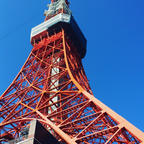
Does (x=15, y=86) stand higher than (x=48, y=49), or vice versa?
(x=48, y=49)

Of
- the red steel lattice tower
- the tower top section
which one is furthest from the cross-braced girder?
A: the tower top section

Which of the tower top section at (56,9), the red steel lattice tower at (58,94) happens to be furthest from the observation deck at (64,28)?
the tower top section at (56,9)

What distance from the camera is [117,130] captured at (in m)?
8.24

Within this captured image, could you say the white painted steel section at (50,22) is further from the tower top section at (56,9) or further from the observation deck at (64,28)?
the tower top section at (56,9)

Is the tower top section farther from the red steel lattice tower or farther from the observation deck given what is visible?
the observation deck

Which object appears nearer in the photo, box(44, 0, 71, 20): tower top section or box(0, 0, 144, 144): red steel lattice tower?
box(0, 0, 144, 144): red steel lattice tower

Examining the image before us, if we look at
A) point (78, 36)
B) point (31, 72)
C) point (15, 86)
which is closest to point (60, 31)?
point (78, 36)

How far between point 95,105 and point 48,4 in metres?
19.9

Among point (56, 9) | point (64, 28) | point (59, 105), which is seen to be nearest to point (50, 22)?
point (64, 28)

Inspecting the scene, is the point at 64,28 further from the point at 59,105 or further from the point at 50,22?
the point at 59,105

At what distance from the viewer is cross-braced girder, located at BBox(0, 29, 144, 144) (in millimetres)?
9016

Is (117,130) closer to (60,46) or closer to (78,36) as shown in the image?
(60,46)

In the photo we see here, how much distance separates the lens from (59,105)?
608 inches

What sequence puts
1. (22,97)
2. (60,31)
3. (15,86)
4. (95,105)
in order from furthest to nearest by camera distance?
1. (60,31)
2. (15,86)
3. (22,97)
4. (95,105)
